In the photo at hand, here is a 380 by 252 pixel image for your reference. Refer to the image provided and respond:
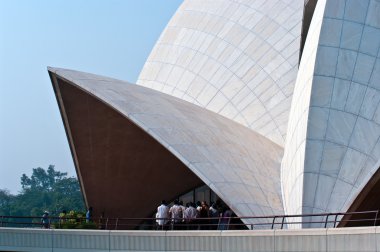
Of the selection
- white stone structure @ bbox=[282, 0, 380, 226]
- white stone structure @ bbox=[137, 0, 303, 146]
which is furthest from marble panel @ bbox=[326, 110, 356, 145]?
white stone structure @ bbox=[137, 0, 303, 146]

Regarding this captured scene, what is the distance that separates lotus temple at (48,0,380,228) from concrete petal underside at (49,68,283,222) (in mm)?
45

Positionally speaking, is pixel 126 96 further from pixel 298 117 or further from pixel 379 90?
pixel 379 90

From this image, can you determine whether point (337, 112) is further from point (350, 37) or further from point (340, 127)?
point (350, 37)

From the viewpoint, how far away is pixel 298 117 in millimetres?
22000

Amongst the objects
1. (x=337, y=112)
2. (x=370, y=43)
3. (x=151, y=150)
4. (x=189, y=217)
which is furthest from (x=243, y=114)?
(x=337, y=112)

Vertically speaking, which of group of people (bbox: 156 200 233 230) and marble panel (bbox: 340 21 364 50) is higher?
marble panel (bbox: 340 21 364 50)

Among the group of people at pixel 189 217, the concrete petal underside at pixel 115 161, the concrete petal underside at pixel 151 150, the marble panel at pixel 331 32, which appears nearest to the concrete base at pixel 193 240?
the group of people at pixel 189 217

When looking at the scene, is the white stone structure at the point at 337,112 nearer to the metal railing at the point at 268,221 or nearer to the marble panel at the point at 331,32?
the marble panel at the point at 331,32

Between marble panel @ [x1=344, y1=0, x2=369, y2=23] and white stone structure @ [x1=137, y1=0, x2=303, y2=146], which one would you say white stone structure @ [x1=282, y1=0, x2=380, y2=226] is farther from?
white stone structure @ [x1=137, y1=0, x2=303, y2=146]

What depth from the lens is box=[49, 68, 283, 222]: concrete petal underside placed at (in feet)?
80.7

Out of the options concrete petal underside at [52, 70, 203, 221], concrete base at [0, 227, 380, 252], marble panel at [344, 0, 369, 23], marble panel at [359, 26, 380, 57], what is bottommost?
concrete base at [0, 227, 380, 252]

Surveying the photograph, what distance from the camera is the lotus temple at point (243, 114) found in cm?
2073

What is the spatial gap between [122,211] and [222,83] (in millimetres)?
5699

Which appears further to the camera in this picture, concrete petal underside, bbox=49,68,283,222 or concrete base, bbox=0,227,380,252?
concrete petal underside, bbox=49,68,283,222
